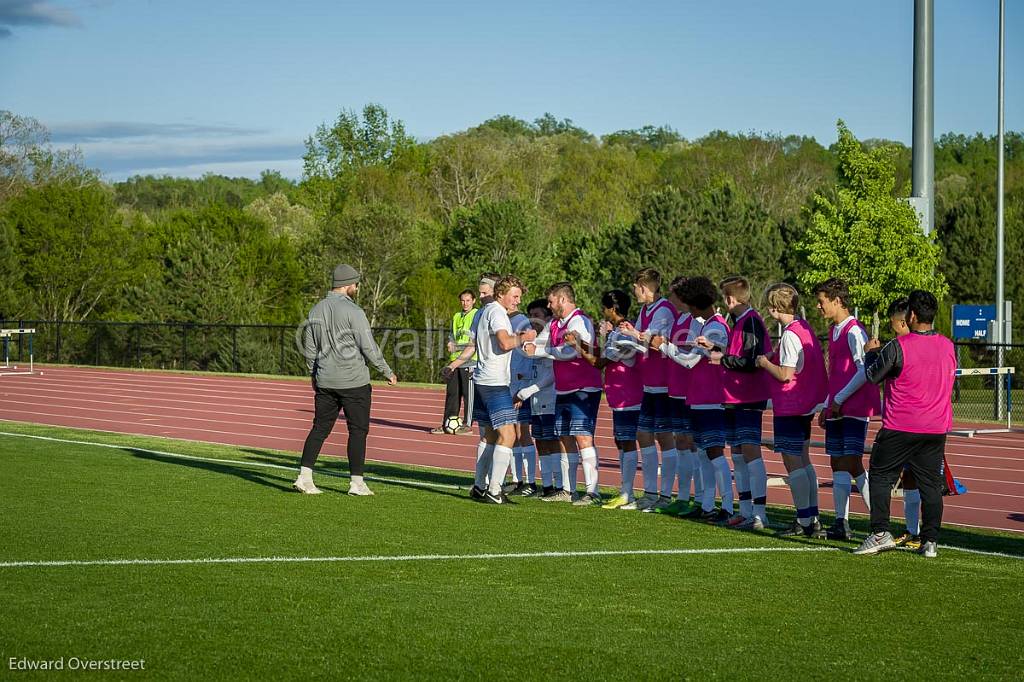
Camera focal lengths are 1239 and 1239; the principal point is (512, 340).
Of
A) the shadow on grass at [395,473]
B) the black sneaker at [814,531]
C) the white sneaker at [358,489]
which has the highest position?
the white sneaker at [358,489]

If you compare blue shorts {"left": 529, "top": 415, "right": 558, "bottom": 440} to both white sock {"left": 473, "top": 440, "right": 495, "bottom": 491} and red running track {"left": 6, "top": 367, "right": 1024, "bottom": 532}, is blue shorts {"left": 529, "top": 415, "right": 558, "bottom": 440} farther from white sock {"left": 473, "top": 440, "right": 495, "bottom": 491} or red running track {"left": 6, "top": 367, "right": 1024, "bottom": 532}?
red running track {"left": 6, "top": 367, "right": 1024, "bottom": 532}

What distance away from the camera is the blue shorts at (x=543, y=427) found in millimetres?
11414

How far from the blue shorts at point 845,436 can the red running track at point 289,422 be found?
8.86ft

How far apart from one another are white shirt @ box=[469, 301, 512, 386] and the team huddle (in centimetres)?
Result: 1

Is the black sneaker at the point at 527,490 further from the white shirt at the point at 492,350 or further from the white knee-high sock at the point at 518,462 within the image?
the white shirt at the point at 492,350

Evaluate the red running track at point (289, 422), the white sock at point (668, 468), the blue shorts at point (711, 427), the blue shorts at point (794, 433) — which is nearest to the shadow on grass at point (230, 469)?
the red running track at point (289, 422)

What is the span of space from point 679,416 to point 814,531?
5.12 feet

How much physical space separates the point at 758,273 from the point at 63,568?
177ft

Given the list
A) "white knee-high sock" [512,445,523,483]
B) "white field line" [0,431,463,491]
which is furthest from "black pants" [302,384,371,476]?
"white knee-high sock" [512,445,523,483]

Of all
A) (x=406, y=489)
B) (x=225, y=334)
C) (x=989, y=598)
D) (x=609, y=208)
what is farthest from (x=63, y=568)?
(x=609, y=208)

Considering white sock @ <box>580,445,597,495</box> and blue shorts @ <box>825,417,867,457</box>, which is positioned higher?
blue shorts @ <box>825,417,867,457</box>

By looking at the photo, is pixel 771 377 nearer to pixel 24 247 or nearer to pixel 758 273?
pixel 758 273

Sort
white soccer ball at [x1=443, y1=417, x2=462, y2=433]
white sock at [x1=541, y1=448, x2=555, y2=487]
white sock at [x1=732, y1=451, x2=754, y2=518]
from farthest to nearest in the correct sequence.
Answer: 1. white soccer ball at [x1=443, y1=417, x2=462, y2=433]
2. white sock at [x1=541, y1=448, x2=555, y2=487]
3. white sock at [x1=732, y1=451, x2=754, y2=518]

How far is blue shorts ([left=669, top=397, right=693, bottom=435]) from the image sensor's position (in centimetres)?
1041
